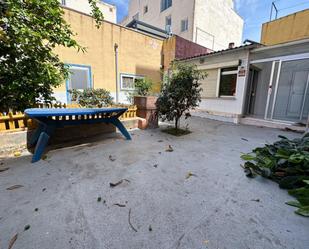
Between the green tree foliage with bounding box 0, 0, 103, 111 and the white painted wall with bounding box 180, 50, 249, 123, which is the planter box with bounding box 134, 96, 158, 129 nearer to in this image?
the green tree foliage with bounding box 0, 0, 103, 111

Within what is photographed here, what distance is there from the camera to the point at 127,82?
7.79m

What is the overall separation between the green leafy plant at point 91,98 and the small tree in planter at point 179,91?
2.58 meters

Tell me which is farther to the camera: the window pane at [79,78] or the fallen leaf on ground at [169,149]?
the window pane at [79,78]

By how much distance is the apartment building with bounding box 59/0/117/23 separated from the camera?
32.6 feet

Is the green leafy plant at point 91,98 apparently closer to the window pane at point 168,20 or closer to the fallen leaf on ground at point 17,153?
the fallen leaf on ground at point 17,153

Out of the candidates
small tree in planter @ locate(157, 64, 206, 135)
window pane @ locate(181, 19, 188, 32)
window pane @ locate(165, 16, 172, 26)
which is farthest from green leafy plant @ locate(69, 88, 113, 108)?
window pane @ locate(165, 16, 172, 26)

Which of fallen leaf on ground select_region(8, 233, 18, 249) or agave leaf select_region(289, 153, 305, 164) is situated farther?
agave leaf select_region(289, 153, 305, 164)

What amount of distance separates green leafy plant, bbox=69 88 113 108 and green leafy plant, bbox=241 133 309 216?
4.90 meters

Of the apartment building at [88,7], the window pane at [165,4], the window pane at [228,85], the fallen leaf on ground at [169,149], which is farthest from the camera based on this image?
the window pane at [165,4]

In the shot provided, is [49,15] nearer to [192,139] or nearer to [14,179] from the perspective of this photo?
[14,179]

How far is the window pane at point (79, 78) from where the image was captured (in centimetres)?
623

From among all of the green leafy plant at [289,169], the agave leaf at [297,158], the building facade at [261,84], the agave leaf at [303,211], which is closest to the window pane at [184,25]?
the building facade at [261,84]

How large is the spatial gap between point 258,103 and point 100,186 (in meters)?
7.78

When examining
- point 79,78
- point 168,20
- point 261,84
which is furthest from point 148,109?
point 168,20
